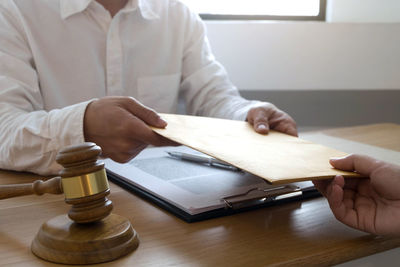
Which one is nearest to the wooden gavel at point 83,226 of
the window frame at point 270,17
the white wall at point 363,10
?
the window frame at point 270,17

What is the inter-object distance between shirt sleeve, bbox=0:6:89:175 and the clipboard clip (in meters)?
0.32

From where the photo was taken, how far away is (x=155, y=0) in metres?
1.40

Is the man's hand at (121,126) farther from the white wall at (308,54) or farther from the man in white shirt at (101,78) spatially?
the white wall at (308,54)

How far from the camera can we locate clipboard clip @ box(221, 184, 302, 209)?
0.65 metres

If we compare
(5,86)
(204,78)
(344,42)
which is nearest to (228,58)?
(204,78)

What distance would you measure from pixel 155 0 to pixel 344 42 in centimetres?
77

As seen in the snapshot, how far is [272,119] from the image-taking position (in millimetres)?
1005

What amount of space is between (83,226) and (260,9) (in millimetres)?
1566

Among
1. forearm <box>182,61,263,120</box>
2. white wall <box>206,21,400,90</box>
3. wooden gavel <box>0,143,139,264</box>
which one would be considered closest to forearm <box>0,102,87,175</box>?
wooden gavel <box>0,143,139,264</box>

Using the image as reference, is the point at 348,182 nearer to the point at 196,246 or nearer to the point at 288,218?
the point at 288,218

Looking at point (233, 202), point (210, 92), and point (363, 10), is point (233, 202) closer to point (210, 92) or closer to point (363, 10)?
point (210, 92)

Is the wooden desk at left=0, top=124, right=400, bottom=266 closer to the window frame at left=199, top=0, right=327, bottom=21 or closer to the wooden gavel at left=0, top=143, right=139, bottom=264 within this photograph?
the wooden gavel at left=0, top=143, right=139, bottom=264

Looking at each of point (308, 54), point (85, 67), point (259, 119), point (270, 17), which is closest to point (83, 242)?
point (259, 119)

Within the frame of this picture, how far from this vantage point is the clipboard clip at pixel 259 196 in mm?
646
